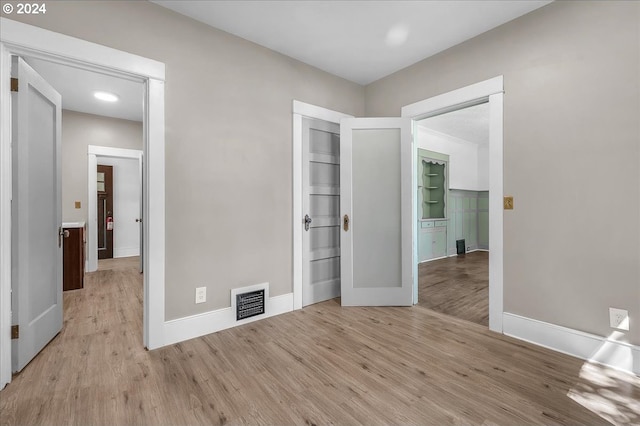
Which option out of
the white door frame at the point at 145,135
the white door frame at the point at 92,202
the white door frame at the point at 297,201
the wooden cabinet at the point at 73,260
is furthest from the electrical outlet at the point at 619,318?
the white door frame at the point at 92,202

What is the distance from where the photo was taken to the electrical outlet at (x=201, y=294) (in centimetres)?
243

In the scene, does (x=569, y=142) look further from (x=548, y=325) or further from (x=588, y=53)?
(x=548, y=325)

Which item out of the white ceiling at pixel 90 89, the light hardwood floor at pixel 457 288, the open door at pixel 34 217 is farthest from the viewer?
the white ceiling at pixel 90 89

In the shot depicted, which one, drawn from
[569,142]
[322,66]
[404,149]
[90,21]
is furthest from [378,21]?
[90,21]

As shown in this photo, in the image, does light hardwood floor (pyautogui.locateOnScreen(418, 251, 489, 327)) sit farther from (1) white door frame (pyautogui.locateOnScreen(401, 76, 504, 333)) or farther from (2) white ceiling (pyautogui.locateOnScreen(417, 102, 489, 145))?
(2) white ceiling (pyautogui.locateOnScreen(417, 102, 489, 145))

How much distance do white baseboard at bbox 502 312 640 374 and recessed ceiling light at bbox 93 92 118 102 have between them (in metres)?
5.56

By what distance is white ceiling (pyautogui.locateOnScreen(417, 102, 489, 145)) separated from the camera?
196 inches

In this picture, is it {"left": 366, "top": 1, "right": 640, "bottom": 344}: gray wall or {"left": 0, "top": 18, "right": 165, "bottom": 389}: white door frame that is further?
{"left": 366, "top": 1, "right": 640, "bottom": 344}: gray wall

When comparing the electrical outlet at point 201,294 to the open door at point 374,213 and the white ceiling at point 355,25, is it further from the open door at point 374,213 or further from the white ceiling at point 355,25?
the white ceiling at point 355,25

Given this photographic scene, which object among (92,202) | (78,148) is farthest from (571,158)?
(78,148)

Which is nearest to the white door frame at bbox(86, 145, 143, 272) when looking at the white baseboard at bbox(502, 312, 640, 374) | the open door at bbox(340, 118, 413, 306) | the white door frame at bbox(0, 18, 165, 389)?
the white door frame at bbox(0, 18, 165, 389)

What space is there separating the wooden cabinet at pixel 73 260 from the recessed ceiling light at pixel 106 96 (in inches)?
74.9

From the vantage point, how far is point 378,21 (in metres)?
2.43

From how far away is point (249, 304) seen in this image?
2705mm
